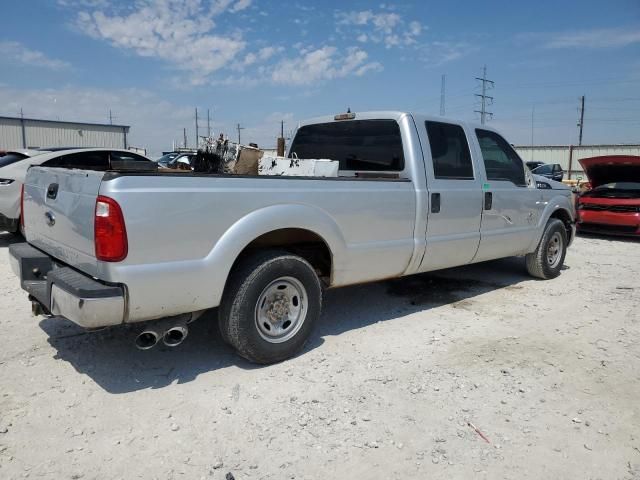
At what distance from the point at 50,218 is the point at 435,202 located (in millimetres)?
3217

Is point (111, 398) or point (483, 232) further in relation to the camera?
point (483, 232)

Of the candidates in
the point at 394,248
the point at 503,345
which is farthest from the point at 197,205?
the point at 503,345

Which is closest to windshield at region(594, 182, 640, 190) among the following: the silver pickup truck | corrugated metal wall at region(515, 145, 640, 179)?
the silver pickup truck

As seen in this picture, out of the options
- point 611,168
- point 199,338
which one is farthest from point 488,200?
point 611,168

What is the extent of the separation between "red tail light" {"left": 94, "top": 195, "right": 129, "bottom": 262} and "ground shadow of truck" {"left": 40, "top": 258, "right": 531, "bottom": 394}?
1.03 metres

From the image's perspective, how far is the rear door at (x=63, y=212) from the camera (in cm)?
301

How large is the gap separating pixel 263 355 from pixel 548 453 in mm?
1915

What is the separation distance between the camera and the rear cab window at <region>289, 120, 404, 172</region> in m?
4.80

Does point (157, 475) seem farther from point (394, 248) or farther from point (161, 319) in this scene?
point (394, 248)

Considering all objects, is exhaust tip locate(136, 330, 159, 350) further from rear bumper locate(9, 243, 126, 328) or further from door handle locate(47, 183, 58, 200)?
door handle locate(47, 183, 58, 200)

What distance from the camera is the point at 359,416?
10.2 ft

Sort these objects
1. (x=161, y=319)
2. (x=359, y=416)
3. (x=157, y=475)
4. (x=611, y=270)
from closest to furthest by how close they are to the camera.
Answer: (x=157, y=475), (x=359, y=416), (x=161, y=319), (x=611, y=270)

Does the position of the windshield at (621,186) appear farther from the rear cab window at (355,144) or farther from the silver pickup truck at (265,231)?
the rear cab window at (355,144)

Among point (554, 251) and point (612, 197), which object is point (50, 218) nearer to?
point (554, 251)
